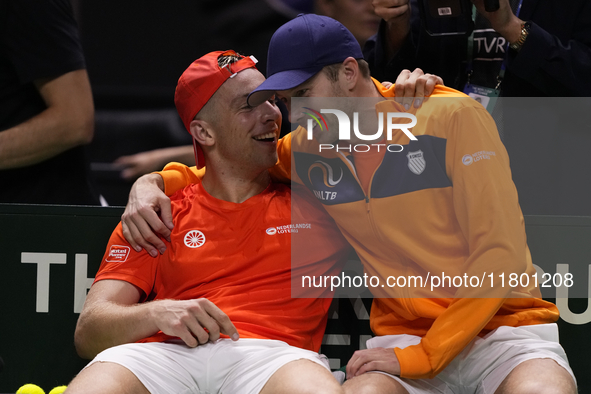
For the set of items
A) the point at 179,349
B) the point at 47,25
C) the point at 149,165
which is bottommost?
the point at 149,165

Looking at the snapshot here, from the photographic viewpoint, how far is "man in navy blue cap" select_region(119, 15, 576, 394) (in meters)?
1.71

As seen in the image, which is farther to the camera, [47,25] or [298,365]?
[47,25]

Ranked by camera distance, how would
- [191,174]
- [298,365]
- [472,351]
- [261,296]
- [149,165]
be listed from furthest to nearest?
[149,165], [191,174], [261,296], [472,351], [298,365]

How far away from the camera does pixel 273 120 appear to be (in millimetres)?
2230

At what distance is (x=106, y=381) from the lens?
1663 mm

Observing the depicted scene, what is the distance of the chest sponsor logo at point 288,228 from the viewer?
211 centimetres

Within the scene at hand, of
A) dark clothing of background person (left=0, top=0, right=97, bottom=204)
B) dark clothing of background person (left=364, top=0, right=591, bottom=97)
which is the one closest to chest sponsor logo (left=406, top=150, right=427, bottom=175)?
dark clothing of background person (left=364, top=0, right=591, bottom=97)

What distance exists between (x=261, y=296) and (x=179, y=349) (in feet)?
1.00

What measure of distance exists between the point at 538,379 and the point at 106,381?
3.67 ft

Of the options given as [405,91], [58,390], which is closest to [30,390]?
[58,390]

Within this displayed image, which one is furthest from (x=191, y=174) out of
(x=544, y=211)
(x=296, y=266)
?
(x=544, y=211)

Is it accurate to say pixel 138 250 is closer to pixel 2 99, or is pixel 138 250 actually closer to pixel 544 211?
pixel 2 99

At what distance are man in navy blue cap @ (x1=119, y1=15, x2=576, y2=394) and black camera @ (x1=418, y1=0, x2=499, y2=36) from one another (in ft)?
1.49

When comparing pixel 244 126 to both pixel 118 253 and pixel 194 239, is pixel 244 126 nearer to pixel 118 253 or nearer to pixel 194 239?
pixel 194 239
